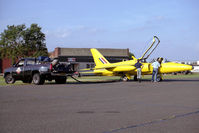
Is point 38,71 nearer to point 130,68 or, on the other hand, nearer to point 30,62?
point 30,62

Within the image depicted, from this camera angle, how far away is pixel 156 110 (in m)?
7.81

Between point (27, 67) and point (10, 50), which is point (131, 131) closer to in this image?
point (27, 67)

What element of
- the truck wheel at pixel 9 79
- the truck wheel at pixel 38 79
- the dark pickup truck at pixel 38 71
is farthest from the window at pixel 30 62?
the truck wheel at pixel 9 79

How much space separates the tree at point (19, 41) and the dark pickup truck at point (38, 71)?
123 feet

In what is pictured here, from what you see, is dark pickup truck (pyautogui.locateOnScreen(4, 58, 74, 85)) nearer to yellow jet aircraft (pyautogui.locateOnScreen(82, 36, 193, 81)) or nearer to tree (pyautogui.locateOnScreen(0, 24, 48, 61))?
yellow jet aircraft (pyautogui.locateOnScreen(82, 36, 193, 81))

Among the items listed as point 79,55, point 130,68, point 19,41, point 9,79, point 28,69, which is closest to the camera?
point 28,69

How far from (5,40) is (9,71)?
38.7m

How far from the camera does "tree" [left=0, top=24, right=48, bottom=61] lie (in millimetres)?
56969

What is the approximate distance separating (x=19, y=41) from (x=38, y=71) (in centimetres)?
3999

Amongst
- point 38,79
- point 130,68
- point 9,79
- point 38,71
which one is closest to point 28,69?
point 38,71

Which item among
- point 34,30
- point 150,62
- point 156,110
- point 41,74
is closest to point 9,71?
point 41,74

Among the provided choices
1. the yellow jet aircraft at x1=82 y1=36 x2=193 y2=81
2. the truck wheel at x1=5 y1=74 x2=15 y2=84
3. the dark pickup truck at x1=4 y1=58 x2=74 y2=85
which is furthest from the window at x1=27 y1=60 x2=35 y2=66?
the yellow jet aircraft at x1=82 y1=36 x2=193 y2=81

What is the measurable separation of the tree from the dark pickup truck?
37465 millimetres

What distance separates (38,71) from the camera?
1973 cm
